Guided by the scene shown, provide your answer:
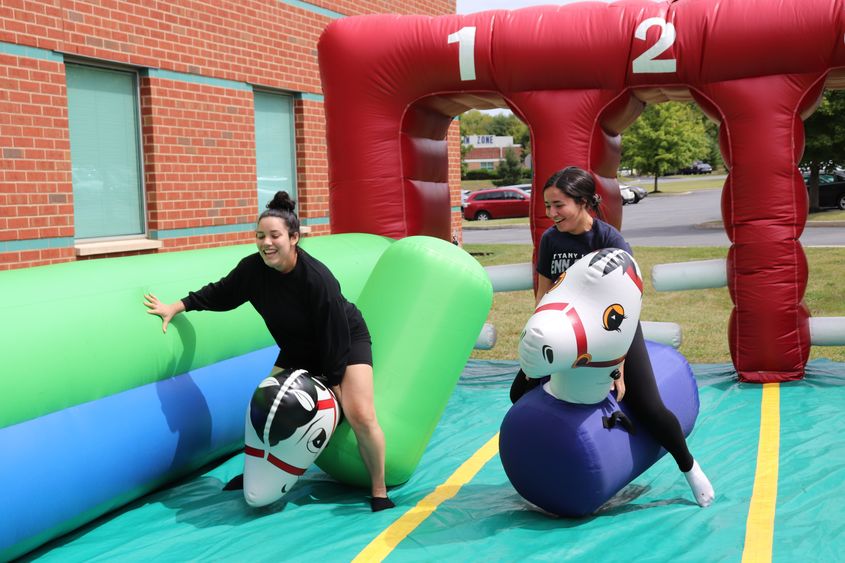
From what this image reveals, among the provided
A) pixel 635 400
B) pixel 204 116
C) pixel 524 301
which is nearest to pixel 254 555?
pixel 635 400

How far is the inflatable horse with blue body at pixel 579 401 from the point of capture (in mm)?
3799

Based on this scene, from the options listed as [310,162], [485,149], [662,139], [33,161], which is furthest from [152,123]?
[485,149]

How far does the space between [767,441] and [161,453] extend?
3.41 metres

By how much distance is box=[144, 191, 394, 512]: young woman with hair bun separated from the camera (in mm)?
4316

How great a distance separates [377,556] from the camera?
3902mm

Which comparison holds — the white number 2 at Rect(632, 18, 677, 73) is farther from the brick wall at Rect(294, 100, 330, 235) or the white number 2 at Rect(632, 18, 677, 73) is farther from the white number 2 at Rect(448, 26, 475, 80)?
the brick wall at Rect(294, 100, 330, 235)

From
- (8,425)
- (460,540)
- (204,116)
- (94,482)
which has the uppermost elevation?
(204,116)

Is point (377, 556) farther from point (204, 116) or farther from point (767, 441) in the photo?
point (204, 116)

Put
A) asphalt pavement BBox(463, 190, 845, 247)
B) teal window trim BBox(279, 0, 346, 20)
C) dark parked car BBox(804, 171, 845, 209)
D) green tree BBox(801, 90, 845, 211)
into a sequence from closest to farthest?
1. teal window trim BBox(279, 0, 346, 20)
2. asphalt pavement BBox(463, 190, 845, 247)
3. green tree BBox(801, 90, 845, 211)
4. dark parked car BBox(804, 171, 845, 209)

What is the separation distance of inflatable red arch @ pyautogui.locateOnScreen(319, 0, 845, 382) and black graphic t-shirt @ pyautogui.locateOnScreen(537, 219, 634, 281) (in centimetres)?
253

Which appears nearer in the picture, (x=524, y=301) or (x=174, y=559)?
(x=174, y=559)

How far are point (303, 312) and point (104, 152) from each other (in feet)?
15.1

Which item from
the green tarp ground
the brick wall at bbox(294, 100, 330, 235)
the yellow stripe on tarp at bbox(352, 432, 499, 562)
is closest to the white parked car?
the brick wall at bbox(294, 100, 330, 235)

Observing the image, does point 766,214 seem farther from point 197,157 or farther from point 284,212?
point 197,157
